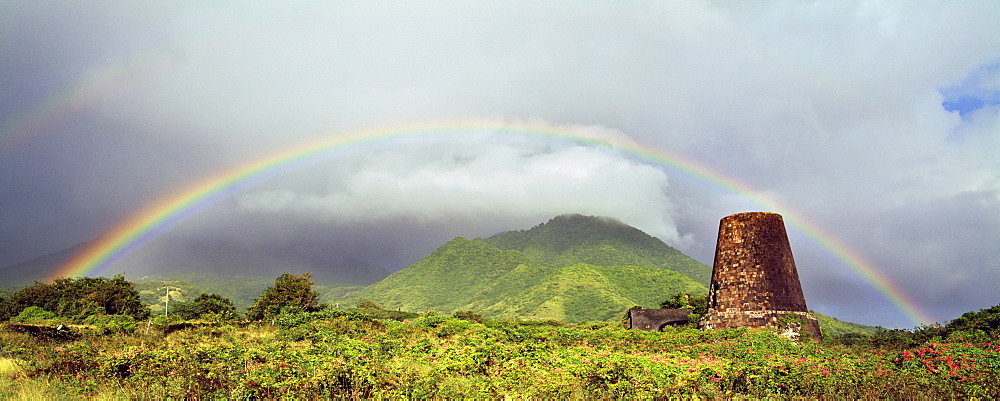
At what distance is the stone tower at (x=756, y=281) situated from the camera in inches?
1007

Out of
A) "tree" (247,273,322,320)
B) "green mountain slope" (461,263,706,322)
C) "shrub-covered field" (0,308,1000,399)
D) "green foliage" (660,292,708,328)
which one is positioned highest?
"green mountain slope" (461,263,706,322)

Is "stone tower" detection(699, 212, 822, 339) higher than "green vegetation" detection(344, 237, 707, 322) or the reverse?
the reverse

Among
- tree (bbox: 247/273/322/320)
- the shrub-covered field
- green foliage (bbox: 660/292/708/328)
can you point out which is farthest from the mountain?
the shrub-covered field

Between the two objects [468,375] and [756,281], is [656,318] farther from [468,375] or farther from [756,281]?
[468,375]

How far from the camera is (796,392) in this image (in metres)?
10.8

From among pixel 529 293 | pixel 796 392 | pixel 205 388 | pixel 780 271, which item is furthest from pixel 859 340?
pixel 529 293

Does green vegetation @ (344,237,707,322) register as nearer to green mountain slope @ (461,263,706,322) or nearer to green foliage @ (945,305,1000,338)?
green mountain slope @ (461,263,706,322)

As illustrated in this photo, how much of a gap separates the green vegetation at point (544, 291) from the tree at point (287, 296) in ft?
236

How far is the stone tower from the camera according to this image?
25578mm

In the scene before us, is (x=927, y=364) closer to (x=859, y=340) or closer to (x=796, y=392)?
(x=796, y=392)

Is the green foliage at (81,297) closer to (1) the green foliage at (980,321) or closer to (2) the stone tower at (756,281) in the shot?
(2) the stone tower at (756,281)

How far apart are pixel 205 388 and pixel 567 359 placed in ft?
28.9

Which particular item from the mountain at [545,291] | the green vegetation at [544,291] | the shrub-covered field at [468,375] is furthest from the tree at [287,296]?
the green vegetation at [544,291]

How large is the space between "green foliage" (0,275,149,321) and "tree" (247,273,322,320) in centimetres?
1052
